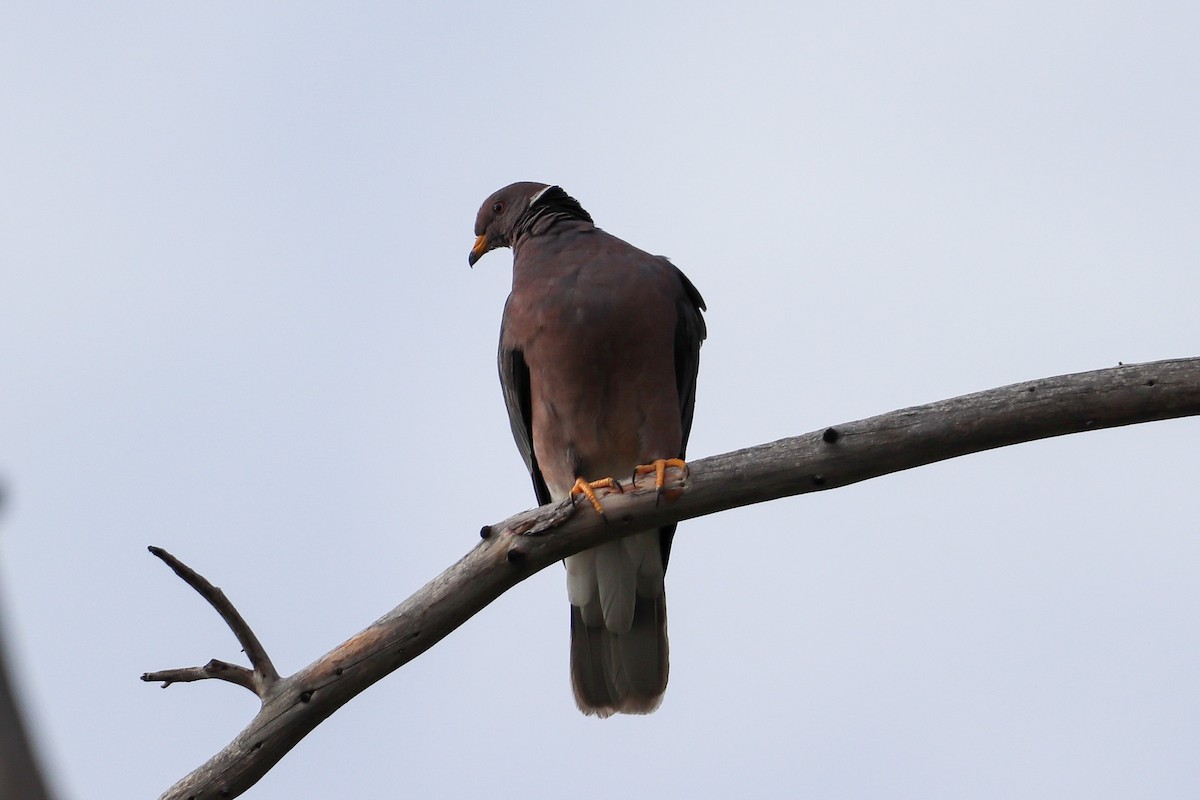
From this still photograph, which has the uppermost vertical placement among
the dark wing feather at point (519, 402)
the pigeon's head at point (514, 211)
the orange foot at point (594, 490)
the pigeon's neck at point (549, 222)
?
the pigeon's head at point (514, 211)

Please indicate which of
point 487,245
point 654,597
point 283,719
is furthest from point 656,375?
point 283,719

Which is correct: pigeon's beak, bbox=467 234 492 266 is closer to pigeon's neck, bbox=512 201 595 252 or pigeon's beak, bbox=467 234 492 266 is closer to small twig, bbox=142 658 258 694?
pigeon's neck, bbox=512 201 595 252

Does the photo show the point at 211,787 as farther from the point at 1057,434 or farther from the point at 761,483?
the point at 1057,434

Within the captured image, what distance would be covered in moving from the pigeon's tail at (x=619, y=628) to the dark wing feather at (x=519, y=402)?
0.50 metres

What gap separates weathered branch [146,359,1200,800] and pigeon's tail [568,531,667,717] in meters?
1.61

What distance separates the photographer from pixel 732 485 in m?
4.16

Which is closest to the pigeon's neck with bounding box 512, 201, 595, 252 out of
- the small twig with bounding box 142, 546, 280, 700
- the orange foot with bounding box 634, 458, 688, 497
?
the orange foot with bounding box 634, 458, 688, 497

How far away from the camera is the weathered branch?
13.0 feet

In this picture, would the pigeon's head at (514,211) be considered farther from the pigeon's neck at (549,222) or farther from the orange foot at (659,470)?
the orange foot at (659,470)

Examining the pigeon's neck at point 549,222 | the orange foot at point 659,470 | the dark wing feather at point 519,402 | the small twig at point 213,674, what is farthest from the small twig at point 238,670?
the pigeon's neck at point 549,222

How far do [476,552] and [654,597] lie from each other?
1.85 m

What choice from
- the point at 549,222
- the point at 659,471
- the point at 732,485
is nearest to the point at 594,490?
the point at 659,471

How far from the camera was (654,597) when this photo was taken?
19.3 feet

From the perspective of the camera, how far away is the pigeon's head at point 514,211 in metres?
6.32
